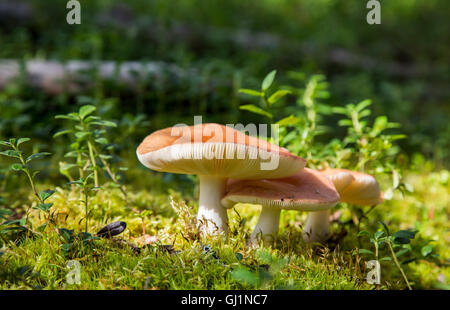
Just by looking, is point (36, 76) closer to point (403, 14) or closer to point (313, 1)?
point (313, 1)

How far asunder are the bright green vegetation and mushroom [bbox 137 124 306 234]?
0.43ft

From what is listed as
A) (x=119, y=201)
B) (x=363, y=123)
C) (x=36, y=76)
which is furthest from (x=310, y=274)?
(x=36, y=76)

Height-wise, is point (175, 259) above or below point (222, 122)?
below

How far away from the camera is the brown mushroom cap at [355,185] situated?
1.97 meters

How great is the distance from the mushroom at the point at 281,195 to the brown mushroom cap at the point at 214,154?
0.07m

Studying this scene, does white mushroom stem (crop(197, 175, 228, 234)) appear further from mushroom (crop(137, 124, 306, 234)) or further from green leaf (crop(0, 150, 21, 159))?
green leaf (crop(0, 150, 21, 159))

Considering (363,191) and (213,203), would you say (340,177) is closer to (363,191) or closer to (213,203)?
(363,191)

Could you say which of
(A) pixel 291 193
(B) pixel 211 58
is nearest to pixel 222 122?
(B) pixel 211 58

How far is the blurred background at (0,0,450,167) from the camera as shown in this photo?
3.96 meters

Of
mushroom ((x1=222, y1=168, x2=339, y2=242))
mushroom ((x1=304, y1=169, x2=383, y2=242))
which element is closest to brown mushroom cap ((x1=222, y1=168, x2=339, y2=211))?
mushroom ((x1=222, y1=168, x2=339, y2=242))

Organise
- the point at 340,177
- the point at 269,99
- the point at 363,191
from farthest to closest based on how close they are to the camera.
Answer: the point at 269,99 → the point at 363,191 → the point at 340,177

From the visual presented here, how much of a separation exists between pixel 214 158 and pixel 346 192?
0.94 meters

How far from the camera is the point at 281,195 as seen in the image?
173 centimetres
